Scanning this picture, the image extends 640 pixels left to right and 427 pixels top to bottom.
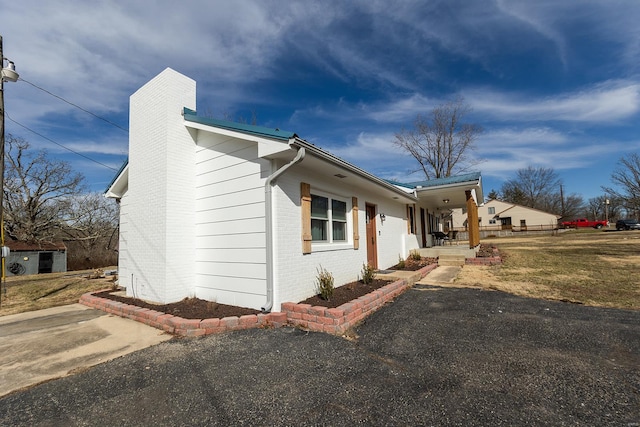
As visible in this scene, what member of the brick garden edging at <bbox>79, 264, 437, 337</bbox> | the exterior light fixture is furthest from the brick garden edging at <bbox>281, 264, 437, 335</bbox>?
the exterior light fixture

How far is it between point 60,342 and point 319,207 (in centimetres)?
474

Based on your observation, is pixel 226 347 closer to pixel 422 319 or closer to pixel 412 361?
pixel 412 361

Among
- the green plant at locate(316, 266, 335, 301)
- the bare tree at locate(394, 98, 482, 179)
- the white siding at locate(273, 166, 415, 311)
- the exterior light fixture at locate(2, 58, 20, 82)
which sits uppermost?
the bare tree at locate(394, 98, 482, 179)

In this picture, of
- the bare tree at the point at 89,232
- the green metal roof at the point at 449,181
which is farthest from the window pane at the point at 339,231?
the bare tree at the point at 89,232

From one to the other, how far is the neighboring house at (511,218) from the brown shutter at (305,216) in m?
39.6

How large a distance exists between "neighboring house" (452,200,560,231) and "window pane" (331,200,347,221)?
3777 cm

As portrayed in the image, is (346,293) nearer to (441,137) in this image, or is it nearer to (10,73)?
(10,73)

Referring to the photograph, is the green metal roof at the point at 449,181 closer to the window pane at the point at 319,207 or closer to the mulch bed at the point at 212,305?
the window pane at the point at 319,207

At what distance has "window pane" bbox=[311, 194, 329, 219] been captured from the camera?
6.11 m

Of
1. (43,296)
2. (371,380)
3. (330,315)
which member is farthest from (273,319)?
(43,296)

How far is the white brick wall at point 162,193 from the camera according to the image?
217 inches

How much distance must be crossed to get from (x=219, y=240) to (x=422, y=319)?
13.0ft

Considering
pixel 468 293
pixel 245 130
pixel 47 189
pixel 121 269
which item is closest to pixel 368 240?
pixel 468 293

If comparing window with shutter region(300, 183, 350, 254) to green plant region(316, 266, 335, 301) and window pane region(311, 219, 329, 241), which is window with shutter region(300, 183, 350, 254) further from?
green plant region(316, 266, 335, 301)
